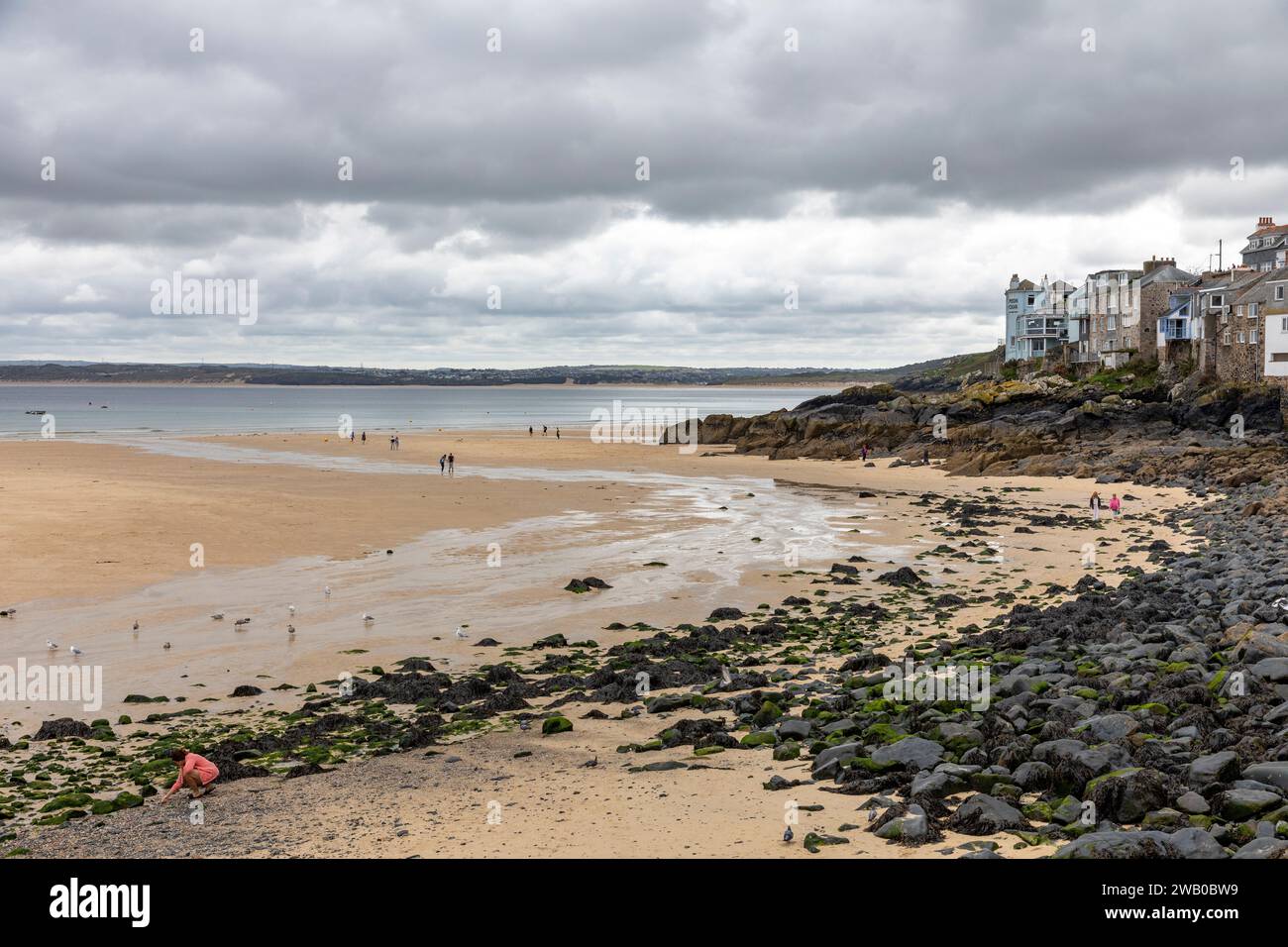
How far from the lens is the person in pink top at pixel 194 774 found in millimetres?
10812

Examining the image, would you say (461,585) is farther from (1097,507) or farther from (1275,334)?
(1275,334)

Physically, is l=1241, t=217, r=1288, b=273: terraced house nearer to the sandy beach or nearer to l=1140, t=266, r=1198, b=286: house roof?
l=1140, t=266, r=1198, b=286: house roof

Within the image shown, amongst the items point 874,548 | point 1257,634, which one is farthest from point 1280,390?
point 1257,634

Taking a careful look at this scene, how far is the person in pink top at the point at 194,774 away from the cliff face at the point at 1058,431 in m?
41.9

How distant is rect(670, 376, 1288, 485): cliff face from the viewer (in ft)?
158

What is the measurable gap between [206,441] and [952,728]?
84219 mm

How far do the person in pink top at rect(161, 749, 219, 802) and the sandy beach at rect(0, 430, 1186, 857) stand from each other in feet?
0.76

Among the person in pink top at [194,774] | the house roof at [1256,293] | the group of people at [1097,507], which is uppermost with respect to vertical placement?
the house roof at [1256,293]

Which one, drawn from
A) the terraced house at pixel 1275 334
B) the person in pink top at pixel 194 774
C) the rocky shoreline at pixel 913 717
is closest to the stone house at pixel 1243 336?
the terraced house at pixel 1275 334

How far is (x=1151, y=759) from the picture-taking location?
30.0ft

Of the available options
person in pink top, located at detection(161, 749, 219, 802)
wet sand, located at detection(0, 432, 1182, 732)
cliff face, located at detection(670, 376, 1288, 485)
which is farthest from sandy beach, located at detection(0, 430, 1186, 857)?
cliff face, located at detection(670, 376, 1288, 485)

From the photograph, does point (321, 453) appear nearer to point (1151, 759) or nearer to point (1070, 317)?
point (1151, 759)

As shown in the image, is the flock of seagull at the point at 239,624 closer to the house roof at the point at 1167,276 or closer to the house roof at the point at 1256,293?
the house roof at the point at 1256,293

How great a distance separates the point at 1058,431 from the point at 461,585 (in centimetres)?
4467
